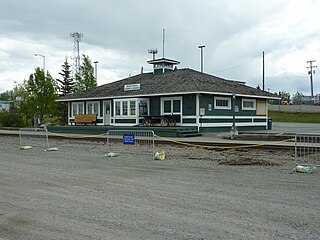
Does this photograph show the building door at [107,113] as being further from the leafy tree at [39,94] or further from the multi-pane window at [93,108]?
the leafy tree at [39,94]

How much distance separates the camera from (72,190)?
8.88 m

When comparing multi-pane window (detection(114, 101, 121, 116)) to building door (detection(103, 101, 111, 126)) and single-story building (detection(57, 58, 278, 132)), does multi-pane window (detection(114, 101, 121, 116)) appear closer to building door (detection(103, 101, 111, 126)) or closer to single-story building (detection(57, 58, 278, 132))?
single-story building (detection(57, 58, 278, 132))

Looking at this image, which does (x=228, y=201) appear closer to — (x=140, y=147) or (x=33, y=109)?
(x=140, y=147)

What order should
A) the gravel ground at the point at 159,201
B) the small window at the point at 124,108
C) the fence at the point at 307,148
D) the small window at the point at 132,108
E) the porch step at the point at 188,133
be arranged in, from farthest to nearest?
the small window at the point at 124,108
the small window at the point at 132,108
the porch step at the point at 188,133
the fence at the point at 307,148
the gravel ground at the point at 159,201

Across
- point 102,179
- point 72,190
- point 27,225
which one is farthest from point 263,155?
point 27,225

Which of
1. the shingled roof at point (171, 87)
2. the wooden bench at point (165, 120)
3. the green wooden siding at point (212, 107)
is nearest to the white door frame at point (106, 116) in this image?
the shingled roof at point (171, 87)

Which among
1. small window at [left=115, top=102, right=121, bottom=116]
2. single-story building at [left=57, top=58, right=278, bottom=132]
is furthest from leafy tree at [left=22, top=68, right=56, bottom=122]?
small window at [left=115, top=102, right=121, bottom=116]

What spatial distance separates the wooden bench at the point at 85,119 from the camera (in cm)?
3155

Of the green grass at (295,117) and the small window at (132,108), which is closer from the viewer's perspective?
the small window at (132,108)

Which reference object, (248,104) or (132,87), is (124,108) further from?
(248,104)

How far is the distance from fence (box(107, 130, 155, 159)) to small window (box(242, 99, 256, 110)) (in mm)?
11315

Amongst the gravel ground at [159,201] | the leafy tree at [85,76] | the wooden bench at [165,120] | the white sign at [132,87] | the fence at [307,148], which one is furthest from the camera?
the leafy tree at [85,76]

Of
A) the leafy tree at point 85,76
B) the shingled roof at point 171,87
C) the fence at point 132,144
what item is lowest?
the fence at point 132,144

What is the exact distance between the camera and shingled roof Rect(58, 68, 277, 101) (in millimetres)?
26062
